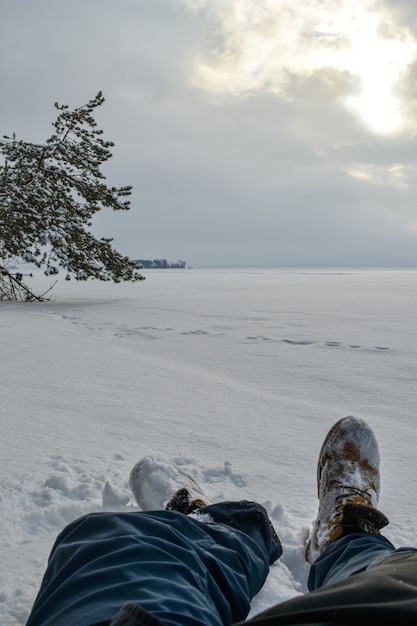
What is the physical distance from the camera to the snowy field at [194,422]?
1482mm

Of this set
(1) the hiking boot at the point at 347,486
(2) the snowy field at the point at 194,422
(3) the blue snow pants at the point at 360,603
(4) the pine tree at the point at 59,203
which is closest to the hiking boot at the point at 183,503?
(2) the snowy field at the point at 194,422

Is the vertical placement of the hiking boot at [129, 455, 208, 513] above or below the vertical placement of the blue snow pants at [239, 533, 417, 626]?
below

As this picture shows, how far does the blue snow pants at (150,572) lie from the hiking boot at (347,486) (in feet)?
0.96

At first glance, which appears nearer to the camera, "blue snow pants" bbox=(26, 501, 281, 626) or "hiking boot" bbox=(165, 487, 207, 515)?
"blue snow pants" bbox=(26, 501, 281, 626)

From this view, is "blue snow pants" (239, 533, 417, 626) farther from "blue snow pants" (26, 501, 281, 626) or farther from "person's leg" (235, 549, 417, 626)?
"blue snow pants" (26, 501, 281, 626)

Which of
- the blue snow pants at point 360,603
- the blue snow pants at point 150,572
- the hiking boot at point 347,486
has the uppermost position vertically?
the blue snow pants at point 360,603

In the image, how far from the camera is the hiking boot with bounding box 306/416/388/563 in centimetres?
139

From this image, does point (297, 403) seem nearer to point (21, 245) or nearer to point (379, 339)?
point (379, 339)

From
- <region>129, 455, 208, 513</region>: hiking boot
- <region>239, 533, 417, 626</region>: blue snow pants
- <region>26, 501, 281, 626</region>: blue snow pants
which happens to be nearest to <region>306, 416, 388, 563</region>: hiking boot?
<region>26, 501, 281, 626</region>: blue snow pants

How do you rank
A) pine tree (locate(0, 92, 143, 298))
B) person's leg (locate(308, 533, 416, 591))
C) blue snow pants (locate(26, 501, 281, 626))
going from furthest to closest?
pine tree (locate(0, 92, 143, 298))
person's leg (locate(308, 533, 416, 591))
blue snow pants (locate(26, 501, 281, 626))

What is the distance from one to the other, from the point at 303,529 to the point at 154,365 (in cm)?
231

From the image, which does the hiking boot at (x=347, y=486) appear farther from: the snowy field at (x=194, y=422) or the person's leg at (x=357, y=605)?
the person's leg at (x=357, y=605)

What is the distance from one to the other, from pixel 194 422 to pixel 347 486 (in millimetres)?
912

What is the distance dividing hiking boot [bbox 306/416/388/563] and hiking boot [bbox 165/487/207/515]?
370 mm
